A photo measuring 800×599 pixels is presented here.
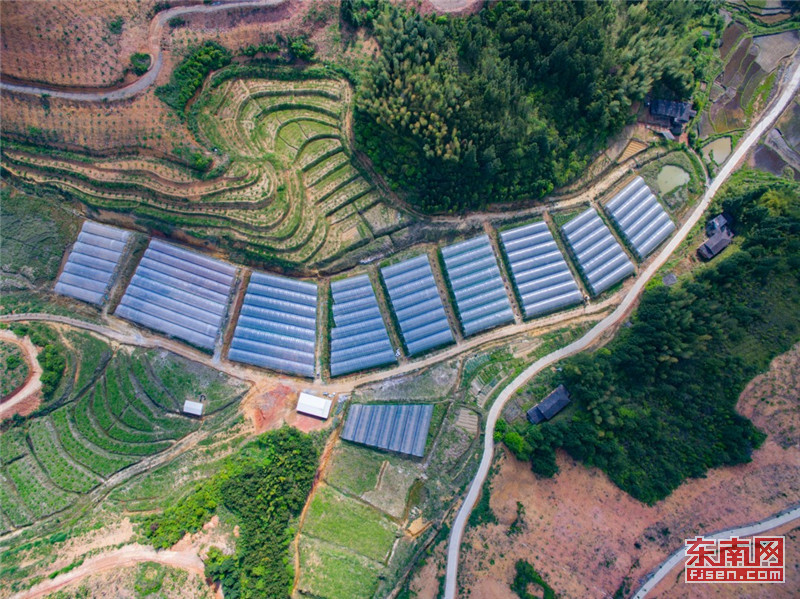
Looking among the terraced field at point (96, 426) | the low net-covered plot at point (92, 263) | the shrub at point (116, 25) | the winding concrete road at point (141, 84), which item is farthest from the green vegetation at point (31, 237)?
the shrub at point (116, 25)

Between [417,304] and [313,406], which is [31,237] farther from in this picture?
[417,304]

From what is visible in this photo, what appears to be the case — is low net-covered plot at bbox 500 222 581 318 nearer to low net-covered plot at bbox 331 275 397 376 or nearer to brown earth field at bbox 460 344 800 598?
low net-covered plot at bbox 331 275 397 376

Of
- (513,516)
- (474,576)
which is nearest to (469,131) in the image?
(513,516)

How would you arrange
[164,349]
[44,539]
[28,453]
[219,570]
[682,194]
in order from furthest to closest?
[682,194], [164,349], [28,453], [44,539], [219,570]

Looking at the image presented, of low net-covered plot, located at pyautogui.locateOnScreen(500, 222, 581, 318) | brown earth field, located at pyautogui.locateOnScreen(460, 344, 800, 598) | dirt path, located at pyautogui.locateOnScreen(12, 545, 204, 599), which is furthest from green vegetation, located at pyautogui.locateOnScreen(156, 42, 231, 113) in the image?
brown earth field, located at pyautogui.locateOnScreen(460, 344, 800, 598)

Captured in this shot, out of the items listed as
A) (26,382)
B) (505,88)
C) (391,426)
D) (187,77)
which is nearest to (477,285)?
(391,426)

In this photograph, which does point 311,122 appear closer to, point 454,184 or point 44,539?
point 454,184

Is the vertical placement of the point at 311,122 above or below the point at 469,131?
above
